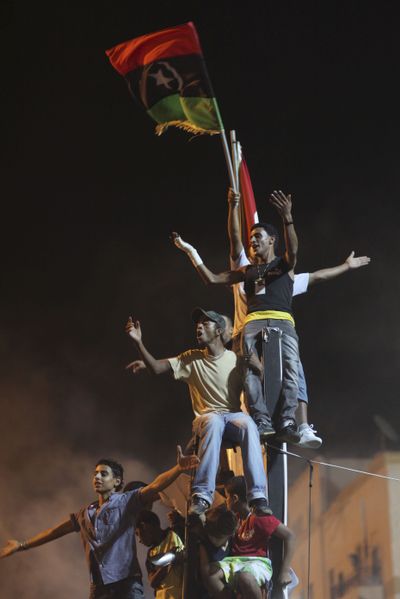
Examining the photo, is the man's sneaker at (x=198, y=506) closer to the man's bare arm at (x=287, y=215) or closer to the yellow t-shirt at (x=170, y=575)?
the yellow t-shirt at (x=170, y=575)

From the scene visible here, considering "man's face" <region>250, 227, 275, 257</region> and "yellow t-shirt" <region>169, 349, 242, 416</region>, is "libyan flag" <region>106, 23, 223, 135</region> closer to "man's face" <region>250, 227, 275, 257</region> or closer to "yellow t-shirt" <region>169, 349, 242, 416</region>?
"man's face" <region>250, 227, 275, 257</region>

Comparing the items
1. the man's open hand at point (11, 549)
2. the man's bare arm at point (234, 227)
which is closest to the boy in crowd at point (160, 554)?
the man's open hand at point (11, 549)

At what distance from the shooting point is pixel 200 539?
20.3ft

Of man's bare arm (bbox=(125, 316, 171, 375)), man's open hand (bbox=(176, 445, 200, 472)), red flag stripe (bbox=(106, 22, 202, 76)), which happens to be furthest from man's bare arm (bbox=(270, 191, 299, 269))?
red flag stripe (bbox=(106, 22, 202, 76))

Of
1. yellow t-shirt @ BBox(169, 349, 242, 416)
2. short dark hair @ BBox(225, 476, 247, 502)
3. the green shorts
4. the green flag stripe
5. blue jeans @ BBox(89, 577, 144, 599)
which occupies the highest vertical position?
the green flag stripe

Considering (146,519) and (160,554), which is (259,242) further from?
(160,554)

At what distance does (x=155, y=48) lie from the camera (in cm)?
927

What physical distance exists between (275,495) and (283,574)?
0.70 m

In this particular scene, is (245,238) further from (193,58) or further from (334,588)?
(334,588)

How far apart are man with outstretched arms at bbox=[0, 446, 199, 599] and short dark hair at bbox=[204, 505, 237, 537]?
1.86 feet

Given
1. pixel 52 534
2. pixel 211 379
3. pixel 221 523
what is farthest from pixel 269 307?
pixel 52 534

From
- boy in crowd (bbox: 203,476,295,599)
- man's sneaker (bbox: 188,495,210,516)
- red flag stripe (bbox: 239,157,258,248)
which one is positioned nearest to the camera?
boy in crowd (bbox: 203,476,295,599)

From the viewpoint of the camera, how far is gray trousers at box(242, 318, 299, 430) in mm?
6918

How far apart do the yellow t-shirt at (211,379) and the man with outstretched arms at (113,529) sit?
49 cm
